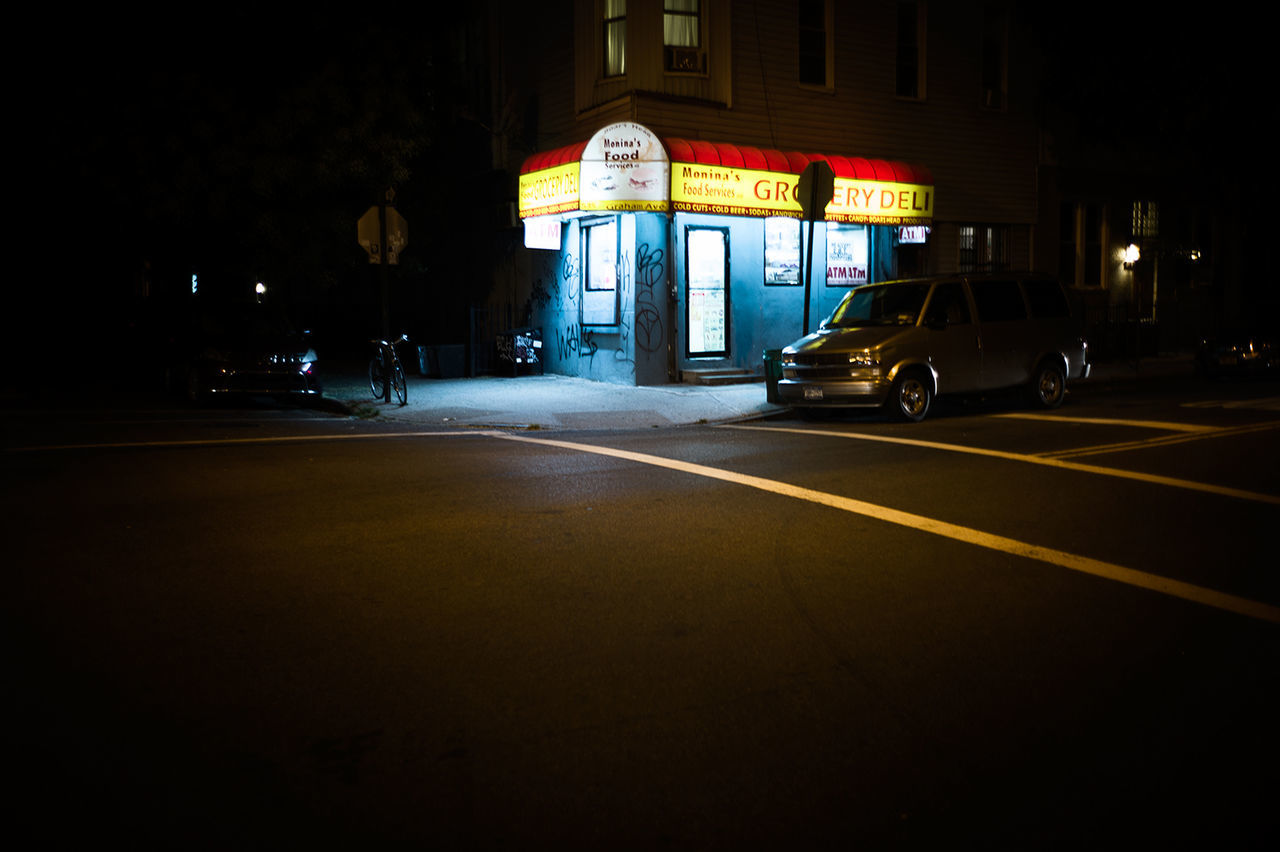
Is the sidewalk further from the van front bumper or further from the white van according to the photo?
the white van

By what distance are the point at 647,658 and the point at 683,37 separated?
16379mm

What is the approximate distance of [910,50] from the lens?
22.6 meters

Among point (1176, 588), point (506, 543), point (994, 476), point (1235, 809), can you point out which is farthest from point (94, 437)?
point (1235, 809)

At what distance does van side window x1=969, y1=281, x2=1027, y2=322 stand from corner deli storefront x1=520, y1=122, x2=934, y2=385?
3.98 meters

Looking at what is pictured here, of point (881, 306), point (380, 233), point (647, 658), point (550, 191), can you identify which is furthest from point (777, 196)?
point (647, 658)

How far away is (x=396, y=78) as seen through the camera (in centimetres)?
2131

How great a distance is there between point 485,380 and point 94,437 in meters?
9.31

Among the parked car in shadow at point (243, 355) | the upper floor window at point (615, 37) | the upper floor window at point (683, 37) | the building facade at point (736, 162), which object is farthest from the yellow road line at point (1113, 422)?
the parked car in shadow at point (243, 355)

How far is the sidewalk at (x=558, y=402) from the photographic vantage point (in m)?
15.2

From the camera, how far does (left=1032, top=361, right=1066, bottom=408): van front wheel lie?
15711mm

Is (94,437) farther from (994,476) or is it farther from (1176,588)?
(1176,588)

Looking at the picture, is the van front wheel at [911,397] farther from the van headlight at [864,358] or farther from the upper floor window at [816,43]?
the upper floor window at [816,43]

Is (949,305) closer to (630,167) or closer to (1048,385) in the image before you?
(1048,385)

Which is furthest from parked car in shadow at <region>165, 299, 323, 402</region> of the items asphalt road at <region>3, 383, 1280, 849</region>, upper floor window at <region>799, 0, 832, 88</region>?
upper floor window at <region>799, 0, 832, 88</region>
